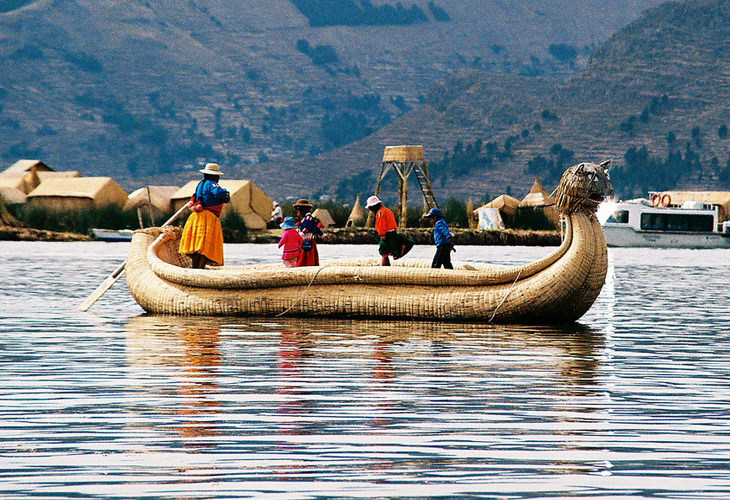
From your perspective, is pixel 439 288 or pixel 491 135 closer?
pixel 439 288

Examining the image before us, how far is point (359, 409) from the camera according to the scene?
27.6 feet

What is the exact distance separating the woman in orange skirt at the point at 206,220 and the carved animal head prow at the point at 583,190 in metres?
4.08

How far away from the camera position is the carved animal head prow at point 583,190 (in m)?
14.8

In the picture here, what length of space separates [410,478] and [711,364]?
5.64 metres

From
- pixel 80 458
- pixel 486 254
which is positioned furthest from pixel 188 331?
pixel 486 254

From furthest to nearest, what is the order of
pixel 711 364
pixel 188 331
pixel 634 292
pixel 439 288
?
pixel 634 292, pixel 439 288, pixel 188 331, pixel 711 364

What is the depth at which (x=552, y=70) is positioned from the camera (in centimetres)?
16038

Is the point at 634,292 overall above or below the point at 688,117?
below

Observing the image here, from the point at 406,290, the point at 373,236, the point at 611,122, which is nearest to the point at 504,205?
the point at 373,236

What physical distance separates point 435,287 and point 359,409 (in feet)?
22.4

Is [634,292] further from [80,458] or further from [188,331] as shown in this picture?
[80,458]

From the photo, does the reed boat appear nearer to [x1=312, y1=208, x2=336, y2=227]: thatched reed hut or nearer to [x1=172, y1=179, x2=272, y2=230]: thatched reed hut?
[x1=172, y1=179, x2=272, y2=230]: thatched reed hut

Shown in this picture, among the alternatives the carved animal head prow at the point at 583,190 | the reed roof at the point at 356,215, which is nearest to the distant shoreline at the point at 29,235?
the reed roof at the point at 356,215

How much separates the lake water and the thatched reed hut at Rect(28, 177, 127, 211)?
3388cm
